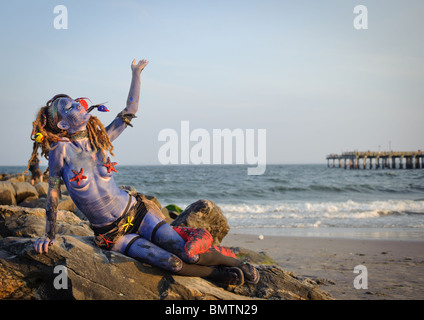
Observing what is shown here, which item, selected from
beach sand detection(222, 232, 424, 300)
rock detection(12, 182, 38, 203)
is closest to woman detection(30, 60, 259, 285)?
beach sand detection(222, 232, 424, 300)

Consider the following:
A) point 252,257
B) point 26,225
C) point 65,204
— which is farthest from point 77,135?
point 65,204

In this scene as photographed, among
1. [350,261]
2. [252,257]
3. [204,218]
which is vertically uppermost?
[204,218]

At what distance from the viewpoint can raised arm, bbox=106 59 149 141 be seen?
430cm

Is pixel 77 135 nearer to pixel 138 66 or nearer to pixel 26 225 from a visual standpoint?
pixel 138 66

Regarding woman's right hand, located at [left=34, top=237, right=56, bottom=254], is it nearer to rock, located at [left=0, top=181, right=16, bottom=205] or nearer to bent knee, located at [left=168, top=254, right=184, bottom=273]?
bent knee, located at [left=168, top=254, right=184, bottom=273]

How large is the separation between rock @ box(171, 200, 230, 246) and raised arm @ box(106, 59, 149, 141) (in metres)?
3.32

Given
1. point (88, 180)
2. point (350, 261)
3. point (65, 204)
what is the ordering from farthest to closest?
1. point (65, 204)
2. point (350, 261)
3. point (88, 180)

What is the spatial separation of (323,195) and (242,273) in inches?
1057

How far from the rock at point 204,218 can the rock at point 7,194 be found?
26.5ft

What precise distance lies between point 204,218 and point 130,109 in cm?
383

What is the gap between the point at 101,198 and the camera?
4.00m

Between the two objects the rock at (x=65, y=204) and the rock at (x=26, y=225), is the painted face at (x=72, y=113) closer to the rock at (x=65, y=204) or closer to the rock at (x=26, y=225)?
the rock at (x=26, y=225)
